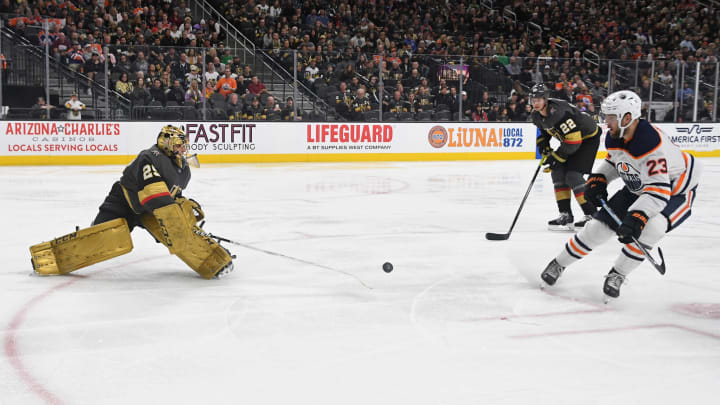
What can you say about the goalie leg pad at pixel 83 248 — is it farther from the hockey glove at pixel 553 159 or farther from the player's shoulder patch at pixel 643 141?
the hockey glove at pixel 553 159

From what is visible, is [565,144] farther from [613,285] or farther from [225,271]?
[225,271]

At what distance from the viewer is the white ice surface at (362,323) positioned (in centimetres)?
259

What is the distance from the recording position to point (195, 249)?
4223 millimetres

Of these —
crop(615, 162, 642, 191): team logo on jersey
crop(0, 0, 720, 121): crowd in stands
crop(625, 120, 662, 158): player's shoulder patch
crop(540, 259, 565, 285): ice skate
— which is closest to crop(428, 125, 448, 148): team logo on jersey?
crop(0, 0, 720, 121): crowd in stands

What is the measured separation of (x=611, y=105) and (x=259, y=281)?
220 centimetres

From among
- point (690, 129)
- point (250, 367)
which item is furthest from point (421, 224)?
point (690, 129)

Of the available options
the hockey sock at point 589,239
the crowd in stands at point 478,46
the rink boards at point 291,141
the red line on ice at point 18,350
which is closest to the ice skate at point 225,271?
the red line on ice at point 18,350

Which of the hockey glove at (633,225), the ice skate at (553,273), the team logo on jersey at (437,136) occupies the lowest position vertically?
the ice skate at (553,273)

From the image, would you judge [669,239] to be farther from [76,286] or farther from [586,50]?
[586,50]

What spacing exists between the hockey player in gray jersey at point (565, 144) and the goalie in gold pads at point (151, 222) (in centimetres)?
322

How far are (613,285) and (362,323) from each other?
1390mm

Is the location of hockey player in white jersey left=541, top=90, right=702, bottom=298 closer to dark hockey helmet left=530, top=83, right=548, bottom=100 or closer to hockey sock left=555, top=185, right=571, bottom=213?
dark hockey helmet left=530, top=83, right=548, bottom=100

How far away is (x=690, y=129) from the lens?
16062 mm

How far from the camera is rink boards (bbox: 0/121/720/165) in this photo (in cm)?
1265
